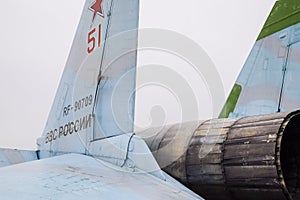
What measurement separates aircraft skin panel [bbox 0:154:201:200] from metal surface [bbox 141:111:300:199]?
30 cm

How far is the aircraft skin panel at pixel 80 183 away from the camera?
Result: 80.6 inches

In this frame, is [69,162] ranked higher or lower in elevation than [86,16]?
lower

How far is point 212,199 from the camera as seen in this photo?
286 centimetres

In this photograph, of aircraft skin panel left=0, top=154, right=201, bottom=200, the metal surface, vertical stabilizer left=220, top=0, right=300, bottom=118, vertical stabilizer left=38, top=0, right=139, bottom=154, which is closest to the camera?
aircraft skin panel left=0, top=154, right=201, bottom=200

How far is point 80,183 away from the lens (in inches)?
89.4

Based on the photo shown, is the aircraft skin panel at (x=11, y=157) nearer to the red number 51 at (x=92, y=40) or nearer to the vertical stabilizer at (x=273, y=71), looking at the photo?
the red number 51 at (x=92, y=40)

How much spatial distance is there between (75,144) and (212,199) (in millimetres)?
1333

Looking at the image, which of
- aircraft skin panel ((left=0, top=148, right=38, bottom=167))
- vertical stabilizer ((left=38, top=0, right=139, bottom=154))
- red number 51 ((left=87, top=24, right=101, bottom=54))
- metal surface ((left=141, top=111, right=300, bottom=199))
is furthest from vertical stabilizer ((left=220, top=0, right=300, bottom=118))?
aircraft skin panel ((left=0, top=148, right=38, bottom=167))

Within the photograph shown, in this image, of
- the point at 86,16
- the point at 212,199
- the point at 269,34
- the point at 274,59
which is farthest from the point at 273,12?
the point at 212,199

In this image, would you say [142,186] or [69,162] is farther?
[69,162]

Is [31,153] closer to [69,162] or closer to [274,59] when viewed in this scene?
[69,162]

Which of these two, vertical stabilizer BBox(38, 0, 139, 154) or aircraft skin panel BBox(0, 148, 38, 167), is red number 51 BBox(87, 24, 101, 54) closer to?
vertical stabilizer BBox(38, 0, 139, 154)

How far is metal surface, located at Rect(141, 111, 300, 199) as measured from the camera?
7.93 ft

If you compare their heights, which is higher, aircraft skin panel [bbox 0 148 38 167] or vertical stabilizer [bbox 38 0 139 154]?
vertical stabilizer [bbox 38 0 139 154]
